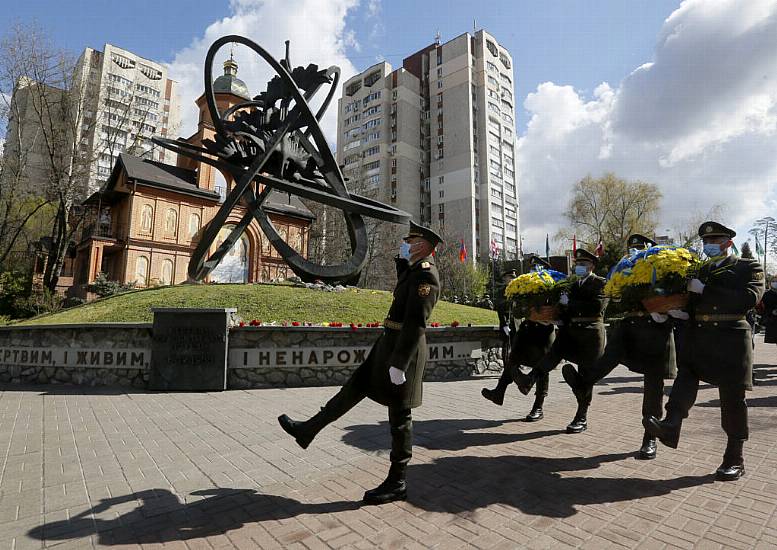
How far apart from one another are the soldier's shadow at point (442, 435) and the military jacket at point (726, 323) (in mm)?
2117

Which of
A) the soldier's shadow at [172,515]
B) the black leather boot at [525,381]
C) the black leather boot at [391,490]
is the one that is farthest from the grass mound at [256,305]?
the black leather boot at [391,490]

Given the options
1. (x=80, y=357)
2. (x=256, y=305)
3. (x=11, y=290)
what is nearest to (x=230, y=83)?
(x=11, y=290)

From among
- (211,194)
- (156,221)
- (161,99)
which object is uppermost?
(161,99)

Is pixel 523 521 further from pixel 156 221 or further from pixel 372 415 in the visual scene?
pixel 156 221

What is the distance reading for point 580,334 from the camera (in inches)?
223

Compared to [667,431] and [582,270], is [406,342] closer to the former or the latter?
[667,431]

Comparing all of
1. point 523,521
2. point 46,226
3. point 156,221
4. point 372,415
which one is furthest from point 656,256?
point 46,226

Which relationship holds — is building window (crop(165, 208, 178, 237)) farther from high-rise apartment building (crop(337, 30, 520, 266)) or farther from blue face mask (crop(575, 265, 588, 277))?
high-rise apartment building (crop(337, 30, 520, 266))

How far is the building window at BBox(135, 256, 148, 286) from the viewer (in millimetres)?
30562

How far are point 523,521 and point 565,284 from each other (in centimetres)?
366

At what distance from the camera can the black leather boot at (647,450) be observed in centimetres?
439

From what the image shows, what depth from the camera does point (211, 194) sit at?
3488 centimetres

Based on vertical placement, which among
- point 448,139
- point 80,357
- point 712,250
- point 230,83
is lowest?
point 80,357

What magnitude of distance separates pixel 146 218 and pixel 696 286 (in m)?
34.7
